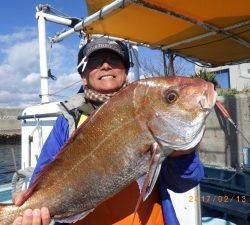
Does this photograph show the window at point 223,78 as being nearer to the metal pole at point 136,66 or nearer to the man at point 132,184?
the metal pole at point 136,66

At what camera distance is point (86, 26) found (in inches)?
201

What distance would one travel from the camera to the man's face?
94.8 inches

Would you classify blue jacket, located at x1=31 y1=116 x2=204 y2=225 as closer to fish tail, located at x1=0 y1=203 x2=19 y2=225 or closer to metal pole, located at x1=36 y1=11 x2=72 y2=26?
fish tail, located at x1=0 y1=203 x2=19 y2=225

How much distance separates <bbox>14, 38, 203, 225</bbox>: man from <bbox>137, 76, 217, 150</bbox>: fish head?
1.19 ft

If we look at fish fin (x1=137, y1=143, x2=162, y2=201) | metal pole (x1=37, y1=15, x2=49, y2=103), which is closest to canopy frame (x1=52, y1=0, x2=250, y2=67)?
metal pole (x1=37, y1=15, x2=49, y2=103)

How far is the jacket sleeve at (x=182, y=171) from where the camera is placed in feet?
7.22

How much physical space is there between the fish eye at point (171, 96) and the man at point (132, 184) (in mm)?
437

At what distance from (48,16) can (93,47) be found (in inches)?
200

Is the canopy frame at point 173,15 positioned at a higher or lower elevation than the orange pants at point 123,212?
higher

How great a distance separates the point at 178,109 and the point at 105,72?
709mm

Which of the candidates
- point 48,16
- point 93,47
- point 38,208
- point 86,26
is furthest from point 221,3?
point 48,16

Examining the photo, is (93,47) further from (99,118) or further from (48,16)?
(48,16)
